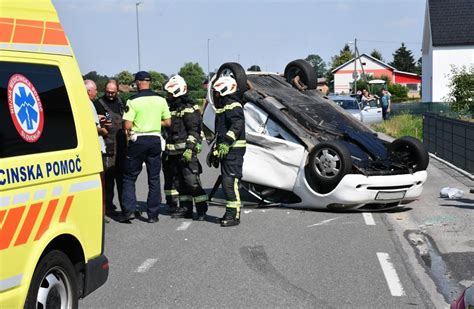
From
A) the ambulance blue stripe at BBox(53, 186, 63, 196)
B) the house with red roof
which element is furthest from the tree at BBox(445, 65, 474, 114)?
the house with red roof

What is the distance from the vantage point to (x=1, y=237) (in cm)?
411

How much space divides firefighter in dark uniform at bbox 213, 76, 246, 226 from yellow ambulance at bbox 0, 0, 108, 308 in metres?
4.32

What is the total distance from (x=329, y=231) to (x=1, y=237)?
Result: 5.77 metres

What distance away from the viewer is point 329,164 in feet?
33.2

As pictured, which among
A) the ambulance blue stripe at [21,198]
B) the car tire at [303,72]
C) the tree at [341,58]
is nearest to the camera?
the ambulance blue stripe at [21,198]

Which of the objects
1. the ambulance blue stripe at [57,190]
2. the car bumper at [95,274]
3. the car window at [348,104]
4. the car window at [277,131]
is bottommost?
the car bumper at [95,274]

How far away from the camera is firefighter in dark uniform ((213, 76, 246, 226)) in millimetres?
9719

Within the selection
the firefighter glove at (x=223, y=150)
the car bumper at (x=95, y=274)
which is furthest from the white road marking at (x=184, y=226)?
the car bumper at (x=95, y=274)

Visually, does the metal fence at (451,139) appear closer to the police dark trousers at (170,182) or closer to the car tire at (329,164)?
the car tire at (329,164)

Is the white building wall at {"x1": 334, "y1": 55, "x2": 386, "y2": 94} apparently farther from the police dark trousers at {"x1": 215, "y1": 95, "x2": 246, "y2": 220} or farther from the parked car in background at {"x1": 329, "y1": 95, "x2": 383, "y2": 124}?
the police dark trousers at {"x1": 215, "y1": 95, "x2": 246, "y2": 220}

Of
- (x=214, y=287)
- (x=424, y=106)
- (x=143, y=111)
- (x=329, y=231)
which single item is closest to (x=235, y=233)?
(x=329, y=231)

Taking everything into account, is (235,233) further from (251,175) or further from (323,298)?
(323,298)

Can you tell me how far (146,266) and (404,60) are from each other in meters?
138

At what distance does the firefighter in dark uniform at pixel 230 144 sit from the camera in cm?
972
